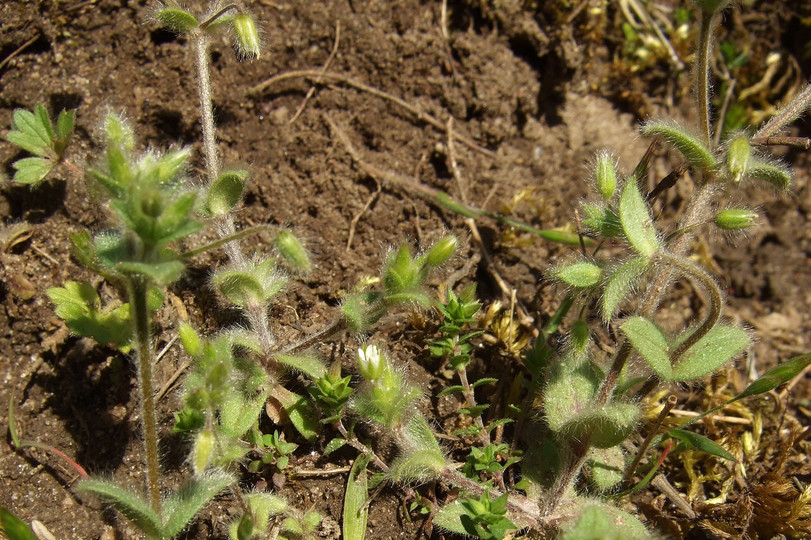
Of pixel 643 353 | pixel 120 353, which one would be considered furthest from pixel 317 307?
pixel 643 353

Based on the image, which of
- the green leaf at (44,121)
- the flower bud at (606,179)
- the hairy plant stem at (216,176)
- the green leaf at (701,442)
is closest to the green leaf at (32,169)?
the green leaf at (44,121)

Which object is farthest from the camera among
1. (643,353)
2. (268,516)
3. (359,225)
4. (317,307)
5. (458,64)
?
(458,64)

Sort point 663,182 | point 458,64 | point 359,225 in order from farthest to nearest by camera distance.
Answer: point 458,64 < point 359,225 < point 663,182

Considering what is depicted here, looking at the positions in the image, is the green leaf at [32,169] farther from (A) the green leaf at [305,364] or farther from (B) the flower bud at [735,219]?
(B) the flower bud at [735,219]

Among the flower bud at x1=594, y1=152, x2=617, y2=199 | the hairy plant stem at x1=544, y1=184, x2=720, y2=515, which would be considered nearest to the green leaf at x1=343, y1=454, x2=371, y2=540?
the hairy plant stem at x1=544, y1=184, x2=720, y2=515

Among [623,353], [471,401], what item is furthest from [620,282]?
[471,401]

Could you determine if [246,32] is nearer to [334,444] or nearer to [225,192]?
[225,192]

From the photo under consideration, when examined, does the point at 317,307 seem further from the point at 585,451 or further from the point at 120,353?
the point at 585,451
